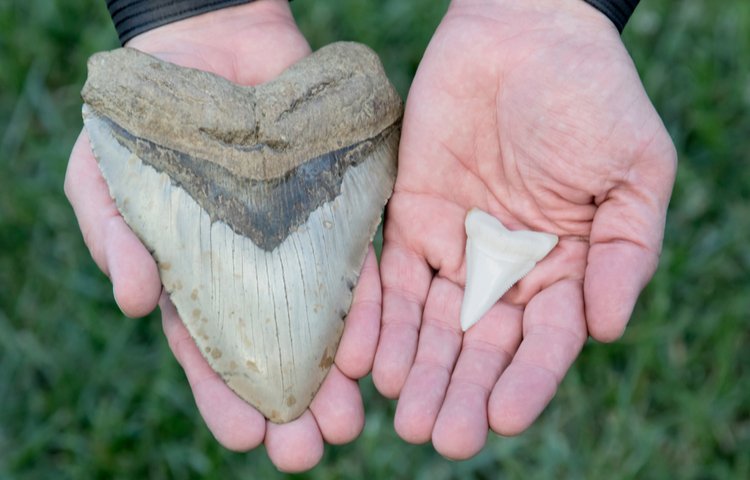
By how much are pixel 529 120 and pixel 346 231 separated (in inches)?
19.2

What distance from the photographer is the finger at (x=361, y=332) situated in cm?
235

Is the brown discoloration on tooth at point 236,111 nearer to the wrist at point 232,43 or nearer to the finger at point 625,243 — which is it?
the wrist at point 232,43

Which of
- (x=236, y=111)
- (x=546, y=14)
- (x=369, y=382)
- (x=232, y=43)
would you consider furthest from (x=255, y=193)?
(x=369, y=382)

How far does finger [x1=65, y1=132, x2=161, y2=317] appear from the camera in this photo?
2.19m

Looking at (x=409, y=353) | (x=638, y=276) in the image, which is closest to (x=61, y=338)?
(x=409, y=353)

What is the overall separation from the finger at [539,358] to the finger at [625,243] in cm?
5

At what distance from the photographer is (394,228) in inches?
103

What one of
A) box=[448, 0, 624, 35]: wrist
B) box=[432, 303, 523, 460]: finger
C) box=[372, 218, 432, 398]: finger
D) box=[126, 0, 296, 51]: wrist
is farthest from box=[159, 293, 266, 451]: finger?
box=[448, 0, 624, 35]: wrist

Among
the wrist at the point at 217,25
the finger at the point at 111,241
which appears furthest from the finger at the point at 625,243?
the wrist at the point at 217,25

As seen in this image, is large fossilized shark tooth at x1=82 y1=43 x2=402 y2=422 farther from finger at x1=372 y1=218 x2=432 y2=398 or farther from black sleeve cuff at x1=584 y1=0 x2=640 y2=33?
black sleeve cuff at x1=584 y1=0 x2=640 y2=33

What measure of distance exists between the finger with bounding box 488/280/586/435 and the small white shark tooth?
0.08 meters

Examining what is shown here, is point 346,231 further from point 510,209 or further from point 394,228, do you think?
point 510,209

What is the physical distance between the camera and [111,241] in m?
2.23

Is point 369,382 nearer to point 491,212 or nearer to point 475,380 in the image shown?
point 491,212
